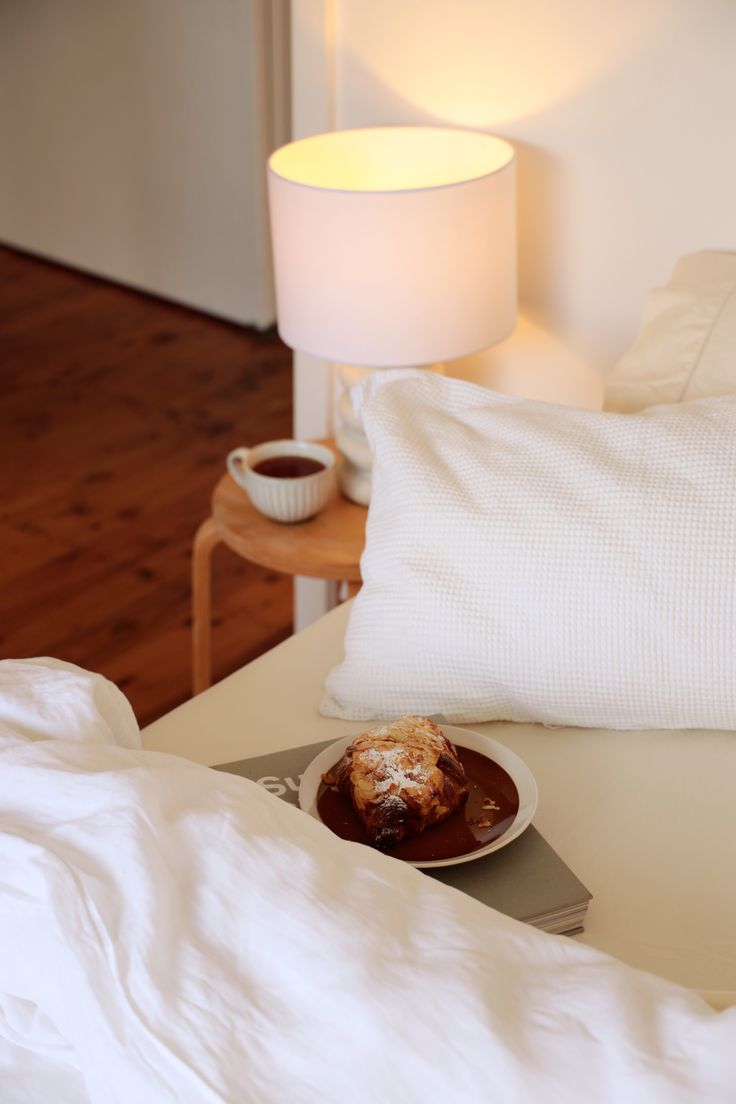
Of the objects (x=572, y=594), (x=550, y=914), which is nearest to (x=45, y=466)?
(x=572, y=594)

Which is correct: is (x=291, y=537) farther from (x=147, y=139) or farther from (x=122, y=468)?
(x=147, y=139)

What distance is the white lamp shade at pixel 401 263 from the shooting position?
1441mm

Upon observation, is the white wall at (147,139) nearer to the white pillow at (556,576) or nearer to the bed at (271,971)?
the white pillow at (556,576)

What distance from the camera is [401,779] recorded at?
93 cm

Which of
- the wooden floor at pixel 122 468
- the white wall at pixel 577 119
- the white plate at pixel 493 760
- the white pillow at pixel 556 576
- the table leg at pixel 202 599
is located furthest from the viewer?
the wooden floor at pixel 122 468

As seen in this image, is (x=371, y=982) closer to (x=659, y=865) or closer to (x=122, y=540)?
(x=659, y=865)

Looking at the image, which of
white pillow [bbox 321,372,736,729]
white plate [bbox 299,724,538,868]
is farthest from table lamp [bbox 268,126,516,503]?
white plate [bbox 299,724,538,868]

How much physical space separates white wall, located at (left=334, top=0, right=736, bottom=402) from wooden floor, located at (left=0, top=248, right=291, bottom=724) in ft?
2.69

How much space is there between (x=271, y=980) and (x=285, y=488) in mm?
947

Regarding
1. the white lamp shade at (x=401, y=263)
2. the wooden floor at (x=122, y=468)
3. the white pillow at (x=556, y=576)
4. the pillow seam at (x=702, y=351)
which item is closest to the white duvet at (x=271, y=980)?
the white pillow at (x=556, y=576)

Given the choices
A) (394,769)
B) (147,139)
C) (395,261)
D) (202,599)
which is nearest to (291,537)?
(202,599)

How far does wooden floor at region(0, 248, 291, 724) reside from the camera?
2.22m

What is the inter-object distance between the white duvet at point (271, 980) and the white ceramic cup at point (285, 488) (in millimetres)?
789

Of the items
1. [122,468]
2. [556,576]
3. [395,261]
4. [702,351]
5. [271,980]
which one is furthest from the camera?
[122,468]
